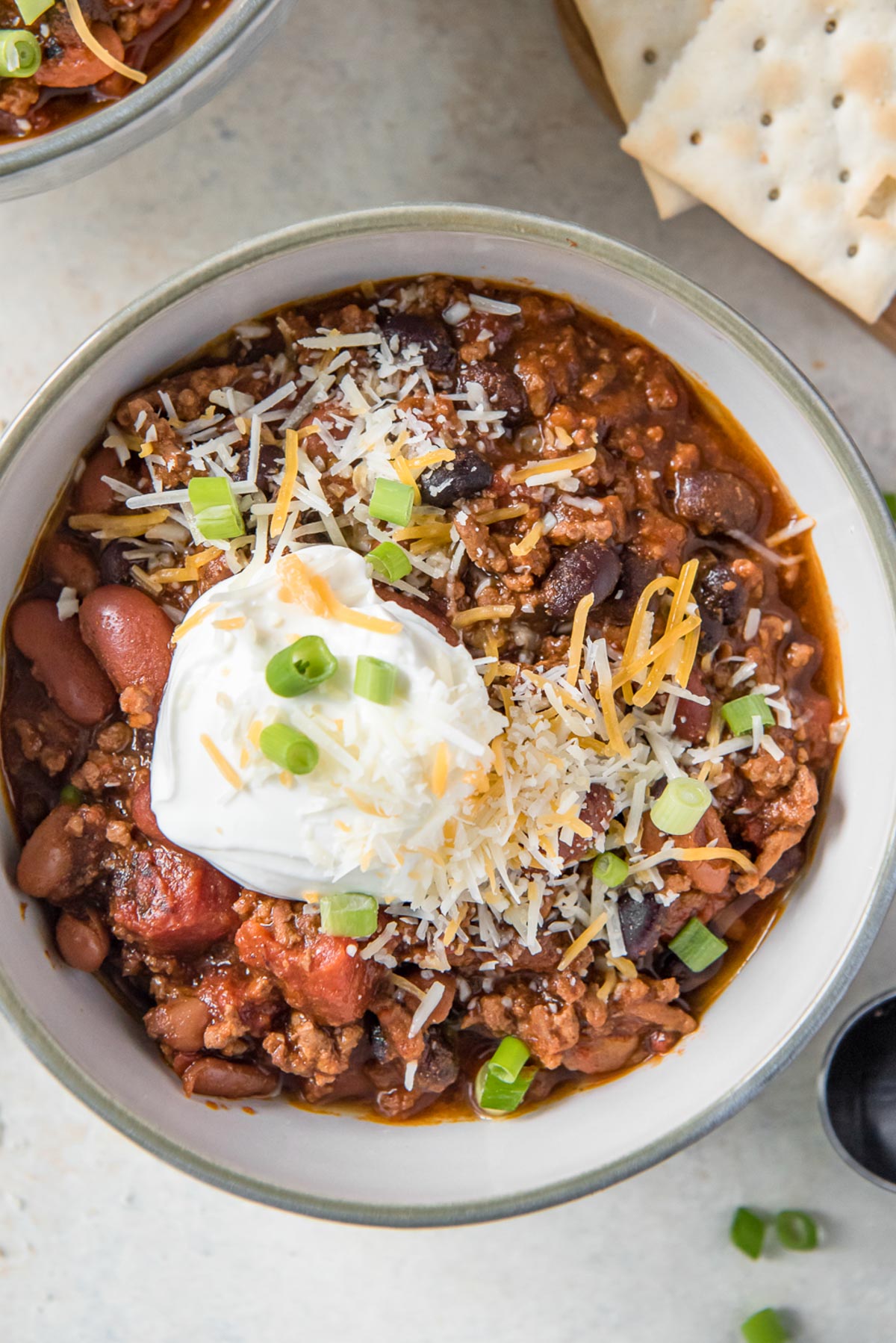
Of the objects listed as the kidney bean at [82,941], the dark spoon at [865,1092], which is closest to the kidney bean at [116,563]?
the kidney bean at [82,941]

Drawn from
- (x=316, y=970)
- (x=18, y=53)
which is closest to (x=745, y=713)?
(x=316, y=970)

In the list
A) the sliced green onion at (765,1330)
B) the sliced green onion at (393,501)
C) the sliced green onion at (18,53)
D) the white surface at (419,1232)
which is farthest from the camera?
the sliced green onion at (765,1330)

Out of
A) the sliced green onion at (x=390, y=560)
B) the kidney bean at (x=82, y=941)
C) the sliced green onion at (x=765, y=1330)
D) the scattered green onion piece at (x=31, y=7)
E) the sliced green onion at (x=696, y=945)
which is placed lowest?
the sliced green onion at (x=765, y=1330)

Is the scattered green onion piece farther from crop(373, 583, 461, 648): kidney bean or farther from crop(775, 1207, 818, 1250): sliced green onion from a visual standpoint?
crop(775, 1207, 818, 1250): sliced green onion

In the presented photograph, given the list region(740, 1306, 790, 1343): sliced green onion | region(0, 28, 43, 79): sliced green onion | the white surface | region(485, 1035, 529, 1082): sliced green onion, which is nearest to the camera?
region(0, 28, 43, 79): sliced green onion

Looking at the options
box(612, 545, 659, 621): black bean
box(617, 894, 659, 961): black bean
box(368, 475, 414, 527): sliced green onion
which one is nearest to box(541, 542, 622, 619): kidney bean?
box(612, 545, 659, 621): black bean

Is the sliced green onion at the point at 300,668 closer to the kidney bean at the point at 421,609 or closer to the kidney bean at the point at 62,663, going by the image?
the kidney bean at the point at 421,609

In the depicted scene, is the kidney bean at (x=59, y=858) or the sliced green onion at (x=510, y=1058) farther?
the sliced green onion at (x=510, y=1058)
